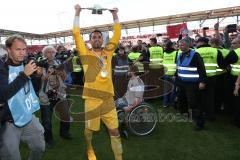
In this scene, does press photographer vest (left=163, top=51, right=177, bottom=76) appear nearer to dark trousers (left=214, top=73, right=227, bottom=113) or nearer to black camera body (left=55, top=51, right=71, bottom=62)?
dark trousers (left=214, top=73, right=227, bottom=113)

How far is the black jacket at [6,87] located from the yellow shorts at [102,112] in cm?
135

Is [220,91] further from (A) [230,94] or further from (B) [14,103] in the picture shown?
(B) [14,103]

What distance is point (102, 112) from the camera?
161 inches

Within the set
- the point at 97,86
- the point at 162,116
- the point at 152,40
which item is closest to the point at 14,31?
the point at 152,40

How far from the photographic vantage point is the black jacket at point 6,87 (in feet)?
9.06

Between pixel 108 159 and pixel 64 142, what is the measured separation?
52.1 inches

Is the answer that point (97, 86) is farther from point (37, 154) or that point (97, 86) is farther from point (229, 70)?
point (229, 70)

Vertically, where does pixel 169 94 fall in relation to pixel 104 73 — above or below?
below

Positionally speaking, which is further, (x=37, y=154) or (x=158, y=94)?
(x=158, y=94)

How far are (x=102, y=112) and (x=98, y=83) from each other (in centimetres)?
44

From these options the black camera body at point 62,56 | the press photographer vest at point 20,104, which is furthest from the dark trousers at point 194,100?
the black camera body at point 62,56

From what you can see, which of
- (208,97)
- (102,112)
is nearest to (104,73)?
(102,112)

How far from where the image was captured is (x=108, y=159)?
184 inches

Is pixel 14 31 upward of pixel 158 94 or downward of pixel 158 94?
upward
